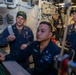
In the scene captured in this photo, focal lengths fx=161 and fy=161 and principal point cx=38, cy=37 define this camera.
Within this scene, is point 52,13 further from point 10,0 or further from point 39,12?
point 10,0

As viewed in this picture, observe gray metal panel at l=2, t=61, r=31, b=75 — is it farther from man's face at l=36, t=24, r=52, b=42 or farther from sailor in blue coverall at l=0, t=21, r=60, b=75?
man's face at l=36, t=24, r=52, b=42

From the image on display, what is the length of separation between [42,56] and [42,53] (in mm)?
33

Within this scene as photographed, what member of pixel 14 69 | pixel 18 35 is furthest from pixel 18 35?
pixel 14 69

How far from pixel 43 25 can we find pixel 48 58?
39 cm

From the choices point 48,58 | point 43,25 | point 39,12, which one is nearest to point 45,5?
point 39,12

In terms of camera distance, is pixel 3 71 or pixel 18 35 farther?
pixel 18 35

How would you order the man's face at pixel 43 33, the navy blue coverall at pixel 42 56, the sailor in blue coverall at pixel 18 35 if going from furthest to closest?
1. the sailor in blue coverall at pixel 18 35
2. the man's face at pixel 43 33
3. the navy blue coverall at pixel 42 56

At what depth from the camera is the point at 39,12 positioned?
3.20m

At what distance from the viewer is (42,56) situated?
178 cm

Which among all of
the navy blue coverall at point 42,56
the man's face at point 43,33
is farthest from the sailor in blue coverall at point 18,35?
the man's face at point 43,33

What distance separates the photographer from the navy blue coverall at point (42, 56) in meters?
1.69

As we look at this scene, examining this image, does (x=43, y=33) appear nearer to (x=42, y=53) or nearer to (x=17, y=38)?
(x=42, y=53)

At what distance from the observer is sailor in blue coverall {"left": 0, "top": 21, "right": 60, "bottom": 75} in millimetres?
1694

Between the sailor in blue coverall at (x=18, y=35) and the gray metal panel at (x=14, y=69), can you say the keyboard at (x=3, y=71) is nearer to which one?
the gray metal panel at (x=14, y=69)
